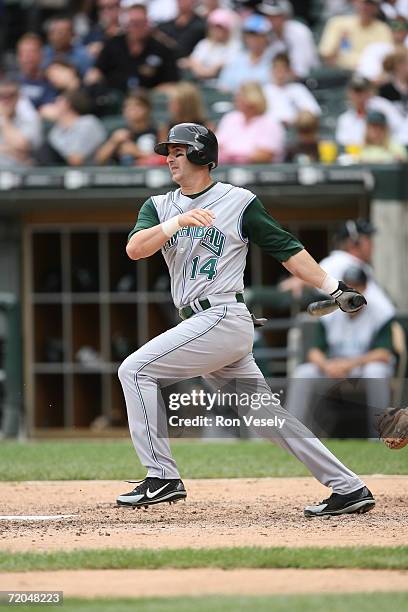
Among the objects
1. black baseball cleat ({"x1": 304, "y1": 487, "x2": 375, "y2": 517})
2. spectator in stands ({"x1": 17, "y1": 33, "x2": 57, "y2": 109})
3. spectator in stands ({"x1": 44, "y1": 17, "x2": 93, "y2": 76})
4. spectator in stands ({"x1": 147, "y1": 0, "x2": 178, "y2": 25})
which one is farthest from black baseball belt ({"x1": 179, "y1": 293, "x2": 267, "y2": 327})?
spectator in stands ({"x1": 147, "y1": 0, "x2": 178, "y2": 25})

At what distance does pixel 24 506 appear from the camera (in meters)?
6.16

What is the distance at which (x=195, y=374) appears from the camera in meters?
5.54

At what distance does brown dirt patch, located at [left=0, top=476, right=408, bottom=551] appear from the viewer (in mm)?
4977

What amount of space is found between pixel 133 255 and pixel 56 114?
755cm

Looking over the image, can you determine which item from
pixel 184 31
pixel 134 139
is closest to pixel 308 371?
pixel 134 139

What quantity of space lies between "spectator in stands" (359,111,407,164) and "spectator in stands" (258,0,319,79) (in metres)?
1.85

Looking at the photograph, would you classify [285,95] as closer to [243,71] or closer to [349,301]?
[243,71]

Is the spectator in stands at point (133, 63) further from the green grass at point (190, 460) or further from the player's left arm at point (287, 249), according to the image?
the player's left arm at point (287, 249)

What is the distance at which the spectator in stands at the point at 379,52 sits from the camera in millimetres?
12320

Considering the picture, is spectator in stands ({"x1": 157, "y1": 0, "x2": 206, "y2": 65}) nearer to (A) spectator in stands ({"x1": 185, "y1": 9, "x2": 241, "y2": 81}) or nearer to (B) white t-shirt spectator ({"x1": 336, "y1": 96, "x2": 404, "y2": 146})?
(A) spectator in stands ({"x1": 185, "y1": 9, "x2": 241, "y2": 81})

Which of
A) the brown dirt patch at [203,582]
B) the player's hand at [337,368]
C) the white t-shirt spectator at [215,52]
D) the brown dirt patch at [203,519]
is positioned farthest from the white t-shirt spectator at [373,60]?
the brown dirt patch at [203,582]

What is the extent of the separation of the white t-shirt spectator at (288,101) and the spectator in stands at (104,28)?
2446mm

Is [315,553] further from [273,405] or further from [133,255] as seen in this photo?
[133,255]

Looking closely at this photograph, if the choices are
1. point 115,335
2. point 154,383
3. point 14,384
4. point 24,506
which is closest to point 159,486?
point 154,383
